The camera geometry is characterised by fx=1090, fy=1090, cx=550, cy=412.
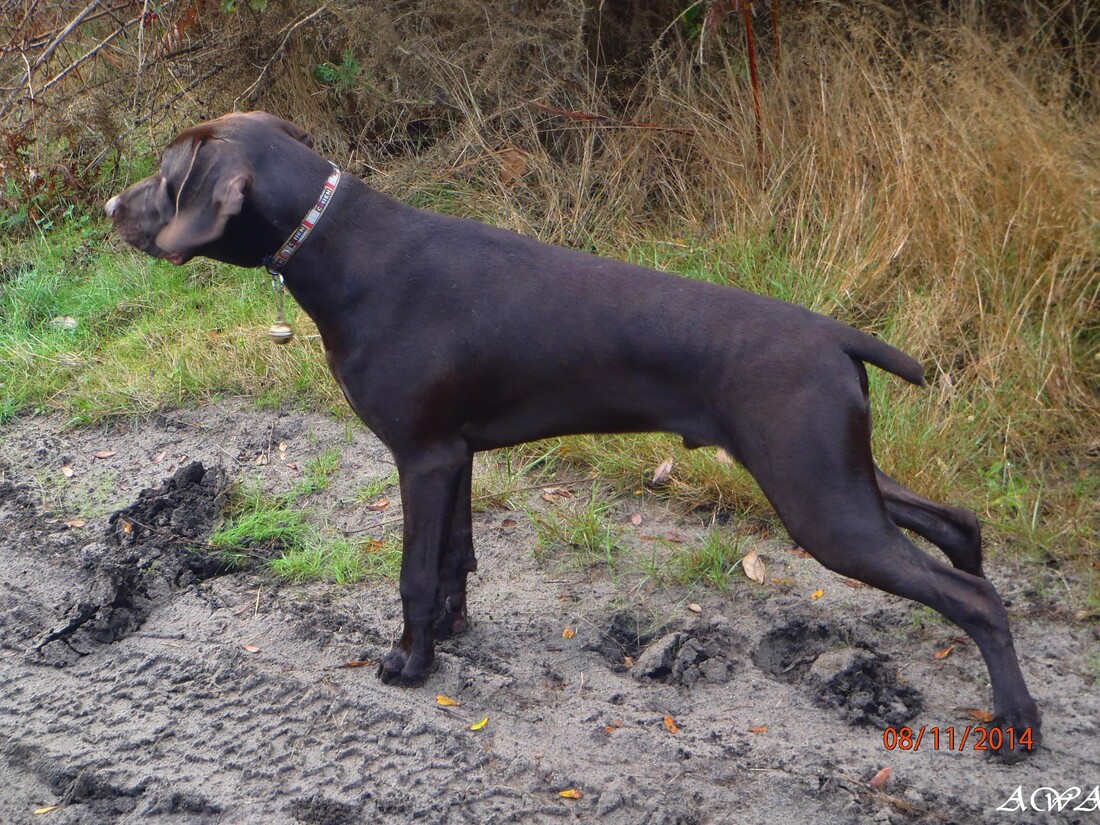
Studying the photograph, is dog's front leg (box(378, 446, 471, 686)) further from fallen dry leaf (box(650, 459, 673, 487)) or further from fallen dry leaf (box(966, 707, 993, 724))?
fallen dry leaf (box(966, 707, 993, 724))

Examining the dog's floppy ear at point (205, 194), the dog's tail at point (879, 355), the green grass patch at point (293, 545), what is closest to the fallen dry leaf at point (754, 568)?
the dog's tail at point (879, 355)

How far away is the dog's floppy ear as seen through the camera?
10.3ft

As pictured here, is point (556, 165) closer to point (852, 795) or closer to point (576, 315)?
point (576, 315)

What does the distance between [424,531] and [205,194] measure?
47.1 inches

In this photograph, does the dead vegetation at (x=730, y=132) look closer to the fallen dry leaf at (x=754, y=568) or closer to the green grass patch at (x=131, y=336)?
the fallen dry leaf at (x=754, y=568)

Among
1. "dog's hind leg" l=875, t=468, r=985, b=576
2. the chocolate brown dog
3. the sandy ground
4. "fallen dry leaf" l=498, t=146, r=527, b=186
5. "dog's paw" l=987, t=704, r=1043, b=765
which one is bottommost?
the sandy ground

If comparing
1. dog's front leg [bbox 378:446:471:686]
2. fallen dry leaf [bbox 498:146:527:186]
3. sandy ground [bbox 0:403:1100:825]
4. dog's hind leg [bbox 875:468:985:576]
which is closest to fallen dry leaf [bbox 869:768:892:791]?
sandy ground [bbox 0:403:1100:825]

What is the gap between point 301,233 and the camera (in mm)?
3277

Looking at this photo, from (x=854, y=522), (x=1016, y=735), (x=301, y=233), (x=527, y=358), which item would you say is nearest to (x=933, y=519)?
(x=854, y=522)

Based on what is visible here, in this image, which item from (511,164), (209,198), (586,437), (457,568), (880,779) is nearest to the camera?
(880,779)

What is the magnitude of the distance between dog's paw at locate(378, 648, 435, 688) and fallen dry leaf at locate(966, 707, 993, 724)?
167 cm

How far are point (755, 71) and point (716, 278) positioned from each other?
3.75 feet

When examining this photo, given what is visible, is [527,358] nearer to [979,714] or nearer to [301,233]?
[301,233]

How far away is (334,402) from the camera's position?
5.42 meters
